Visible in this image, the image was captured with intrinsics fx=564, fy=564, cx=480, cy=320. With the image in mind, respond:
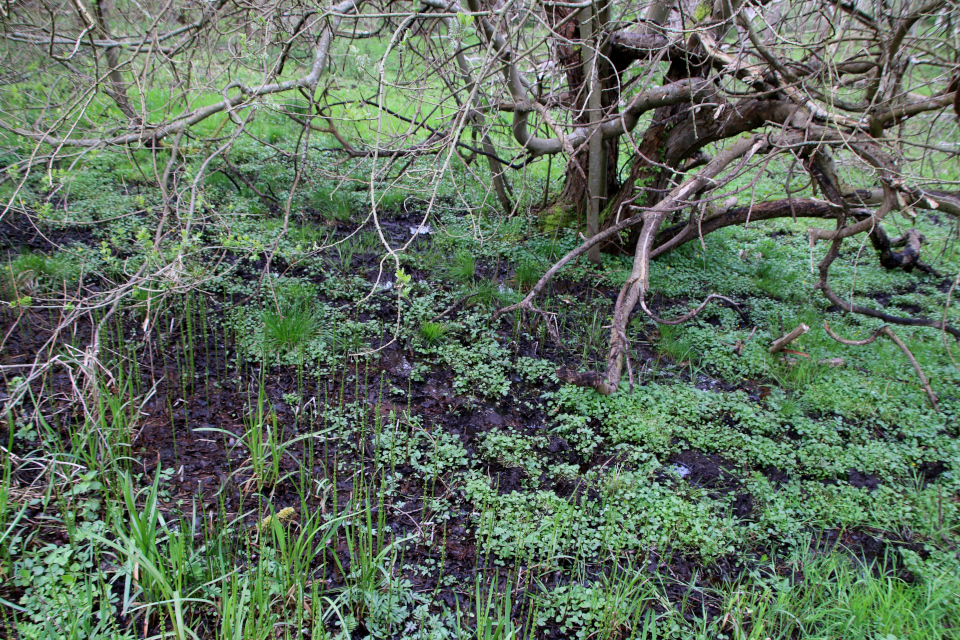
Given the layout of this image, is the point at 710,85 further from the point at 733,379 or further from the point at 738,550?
the point at 738,550

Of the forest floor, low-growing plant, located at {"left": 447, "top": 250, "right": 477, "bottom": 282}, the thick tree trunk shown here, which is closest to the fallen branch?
the forest floor

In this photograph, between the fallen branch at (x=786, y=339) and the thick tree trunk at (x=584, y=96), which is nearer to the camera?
the fallen branch at (x=786, y=339)

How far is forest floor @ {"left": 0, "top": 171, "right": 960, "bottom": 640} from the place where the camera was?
83.4 inches

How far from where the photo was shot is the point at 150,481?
102 inches

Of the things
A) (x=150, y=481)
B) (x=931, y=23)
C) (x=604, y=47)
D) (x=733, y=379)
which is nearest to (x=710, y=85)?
(x=604, y=47)

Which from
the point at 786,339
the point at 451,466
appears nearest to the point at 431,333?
the point at 451,466

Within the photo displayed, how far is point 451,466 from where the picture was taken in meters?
2.86

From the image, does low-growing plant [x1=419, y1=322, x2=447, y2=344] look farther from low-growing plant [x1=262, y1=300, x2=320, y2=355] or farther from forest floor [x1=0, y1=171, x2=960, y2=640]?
low-growing plant [x1=262, y1=300, x2=320, y2=355]

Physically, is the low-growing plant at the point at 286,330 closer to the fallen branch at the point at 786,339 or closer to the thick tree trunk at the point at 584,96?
the thick tree trunk at the point at 584,96

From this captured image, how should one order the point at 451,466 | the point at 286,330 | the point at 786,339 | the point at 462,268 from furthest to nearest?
1. the point at 462,268
2. the point at 786,339
3. the point at 286,330
4. the point at 451,466

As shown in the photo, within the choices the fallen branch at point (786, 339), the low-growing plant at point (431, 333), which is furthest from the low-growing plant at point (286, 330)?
the fallen branch at point (786, 339)

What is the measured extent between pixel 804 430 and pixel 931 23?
3199 mm

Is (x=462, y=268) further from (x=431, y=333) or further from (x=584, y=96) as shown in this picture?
(x=584, y=96)

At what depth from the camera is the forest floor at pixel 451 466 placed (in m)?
2.12
